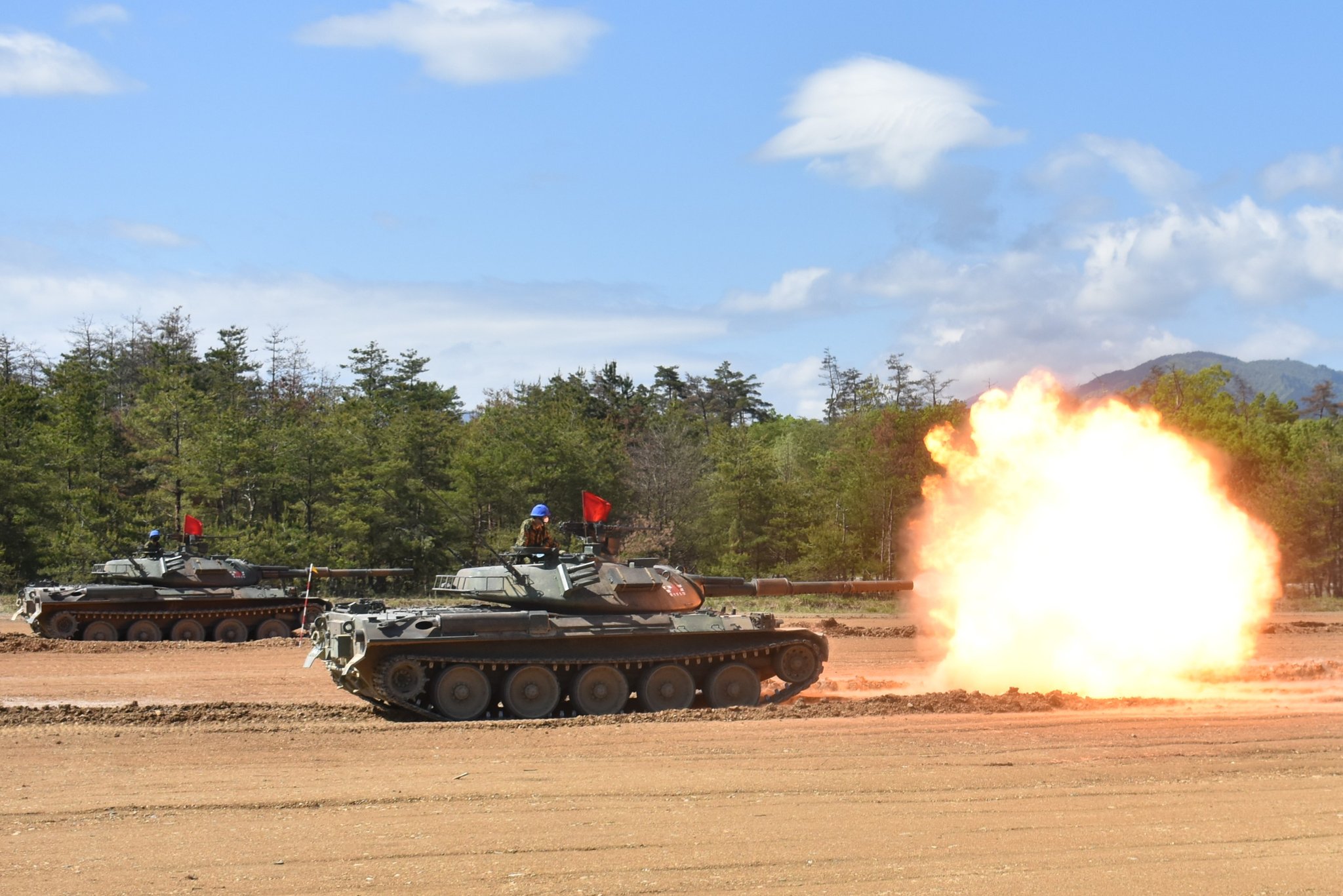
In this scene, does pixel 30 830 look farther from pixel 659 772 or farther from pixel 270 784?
pixel 659 772

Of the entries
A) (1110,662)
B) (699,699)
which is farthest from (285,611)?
(1110,662)

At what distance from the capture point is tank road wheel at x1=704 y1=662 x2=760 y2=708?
18.9 m

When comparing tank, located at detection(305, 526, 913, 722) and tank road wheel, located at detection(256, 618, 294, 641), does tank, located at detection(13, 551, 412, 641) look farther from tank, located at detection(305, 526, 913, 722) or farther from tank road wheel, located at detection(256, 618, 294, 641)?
tank, located at detection(305, 526, 913, 722)

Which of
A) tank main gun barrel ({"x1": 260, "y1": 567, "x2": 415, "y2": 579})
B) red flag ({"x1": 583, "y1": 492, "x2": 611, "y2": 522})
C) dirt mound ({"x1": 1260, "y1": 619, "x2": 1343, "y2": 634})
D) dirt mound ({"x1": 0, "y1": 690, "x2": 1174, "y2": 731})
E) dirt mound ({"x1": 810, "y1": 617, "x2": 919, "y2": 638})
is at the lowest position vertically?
dirt mound ({"x1": 1260, "y1": 619, "x2": 1343, "y2": 634})

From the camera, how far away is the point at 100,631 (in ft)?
100

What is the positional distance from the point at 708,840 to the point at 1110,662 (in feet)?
43.5

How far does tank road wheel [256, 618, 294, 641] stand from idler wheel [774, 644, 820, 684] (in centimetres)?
1705

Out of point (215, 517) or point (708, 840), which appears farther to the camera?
point (215, 517)

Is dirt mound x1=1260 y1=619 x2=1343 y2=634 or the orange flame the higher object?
the orange flame

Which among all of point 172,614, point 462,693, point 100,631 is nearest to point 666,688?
point 462,693

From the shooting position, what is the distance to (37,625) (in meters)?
30.4

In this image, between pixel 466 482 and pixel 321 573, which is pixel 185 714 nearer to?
pixel 321 573

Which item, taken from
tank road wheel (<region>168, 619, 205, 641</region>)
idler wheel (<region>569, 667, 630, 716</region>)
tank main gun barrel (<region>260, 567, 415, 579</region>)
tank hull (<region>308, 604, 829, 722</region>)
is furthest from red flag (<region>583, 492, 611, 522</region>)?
tank road wheel (<region>168, 619, 205, 641</region>)

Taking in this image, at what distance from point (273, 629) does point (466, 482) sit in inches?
880
